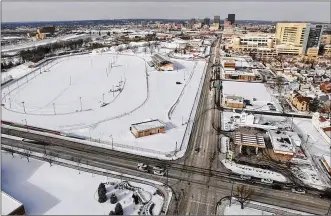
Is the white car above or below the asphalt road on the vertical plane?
above

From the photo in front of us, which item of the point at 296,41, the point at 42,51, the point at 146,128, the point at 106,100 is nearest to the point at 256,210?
the point at 146,128

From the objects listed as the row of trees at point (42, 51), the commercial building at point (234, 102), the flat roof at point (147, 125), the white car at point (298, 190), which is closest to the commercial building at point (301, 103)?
the commercial building at point (234, 102)

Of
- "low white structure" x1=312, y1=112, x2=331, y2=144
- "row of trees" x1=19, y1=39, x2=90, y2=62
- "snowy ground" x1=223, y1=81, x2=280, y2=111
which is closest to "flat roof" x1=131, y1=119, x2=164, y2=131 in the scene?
"snowy ground" x1=223, y1=81, x2=280, y2=111

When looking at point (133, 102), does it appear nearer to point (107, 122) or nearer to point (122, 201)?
point (107, 122)

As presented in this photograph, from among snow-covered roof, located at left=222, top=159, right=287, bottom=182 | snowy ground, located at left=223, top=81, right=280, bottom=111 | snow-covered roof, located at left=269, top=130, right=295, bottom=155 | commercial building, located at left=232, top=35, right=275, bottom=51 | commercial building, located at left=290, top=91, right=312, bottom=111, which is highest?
commercial building, located at left=232, top=35, right=275, bottom=51

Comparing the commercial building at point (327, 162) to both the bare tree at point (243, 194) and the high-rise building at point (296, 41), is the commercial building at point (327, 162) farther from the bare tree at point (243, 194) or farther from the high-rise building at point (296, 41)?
the high-rise building at point (296, 41)

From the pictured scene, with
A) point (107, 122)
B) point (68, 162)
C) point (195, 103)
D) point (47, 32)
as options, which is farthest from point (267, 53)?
point (47, 32)

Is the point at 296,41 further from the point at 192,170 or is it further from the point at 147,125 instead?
the point at 192,170

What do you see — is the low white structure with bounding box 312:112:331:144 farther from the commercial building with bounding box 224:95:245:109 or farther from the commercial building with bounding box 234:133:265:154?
the commercial building with bounding box 224:95:245:109

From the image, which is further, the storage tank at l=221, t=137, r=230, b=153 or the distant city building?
the distant city building
